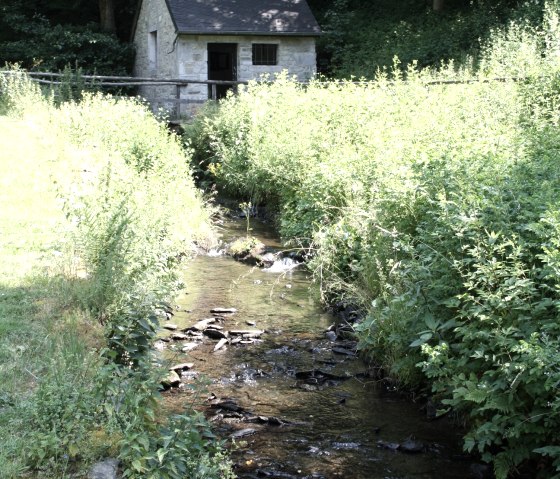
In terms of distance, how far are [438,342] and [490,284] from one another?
96 centimetres

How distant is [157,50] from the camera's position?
28.0 m

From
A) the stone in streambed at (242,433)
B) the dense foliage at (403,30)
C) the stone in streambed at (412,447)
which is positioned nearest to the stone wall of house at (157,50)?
the dense foliage at (403,30)

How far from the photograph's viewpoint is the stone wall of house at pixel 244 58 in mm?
25188

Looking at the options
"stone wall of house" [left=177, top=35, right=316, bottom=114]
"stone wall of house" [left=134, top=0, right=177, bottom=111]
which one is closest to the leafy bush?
"stone wall of house" [left=134, top=0, right=177, bottom=111]

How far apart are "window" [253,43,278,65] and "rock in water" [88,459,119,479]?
23.7m

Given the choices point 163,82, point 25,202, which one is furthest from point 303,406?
point 163,82

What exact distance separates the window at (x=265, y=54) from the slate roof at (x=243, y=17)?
0.90 metres

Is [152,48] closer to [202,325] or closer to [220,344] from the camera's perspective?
[202,325]

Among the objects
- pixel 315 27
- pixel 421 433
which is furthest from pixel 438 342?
pixel 315 27

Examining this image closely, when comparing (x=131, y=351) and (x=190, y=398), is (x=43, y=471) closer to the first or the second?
(x=131, y=351)

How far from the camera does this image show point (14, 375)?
16.9 feet

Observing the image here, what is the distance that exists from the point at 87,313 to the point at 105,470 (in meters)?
2.31

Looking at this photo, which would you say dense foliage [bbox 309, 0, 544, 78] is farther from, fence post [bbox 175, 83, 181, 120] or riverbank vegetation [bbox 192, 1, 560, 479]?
riverbank vegetation [bbox 192, 1, 560, 479]

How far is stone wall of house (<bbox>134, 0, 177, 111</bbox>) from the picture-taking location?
26000 mm
